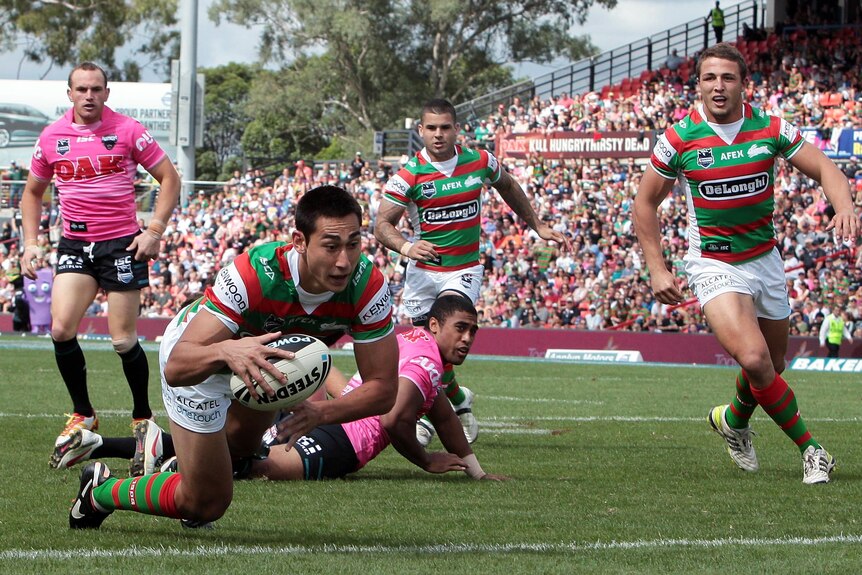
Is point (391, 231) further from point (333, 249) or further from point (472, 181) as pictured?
point (333, 249)

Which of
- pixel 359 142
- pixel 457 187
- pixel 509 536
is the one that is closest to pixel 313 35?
pixel 359 142

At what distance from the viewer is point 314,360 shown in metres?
4.53

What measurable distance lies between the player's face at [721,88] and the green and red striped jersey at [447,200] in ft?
8.58

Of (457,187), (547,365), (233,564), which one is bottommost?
(547,365)

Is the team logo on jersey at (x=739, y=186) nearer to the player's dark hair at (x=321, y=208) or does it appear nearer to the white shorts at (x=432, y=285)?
the white shorts at (x=432, y=285)

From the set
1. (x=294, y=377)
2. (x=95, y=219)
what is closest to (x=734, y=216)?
(x=294, y=377)

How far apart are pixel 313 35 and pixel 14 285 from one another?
2961 cm

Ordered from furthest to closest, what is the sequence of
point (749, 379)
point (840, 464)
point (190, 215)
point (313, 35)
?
1. point (313, 35)
2. point (190, 215)
3. point (840, 464)
4. point (749, 379)

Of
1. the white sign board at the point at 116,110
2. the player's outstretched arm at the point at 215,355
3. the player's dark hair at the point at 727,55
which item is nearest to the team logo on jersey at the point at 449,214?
the player's dark hair at the point at 727,55

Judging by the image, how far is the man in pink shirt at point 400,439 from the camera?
280 inches

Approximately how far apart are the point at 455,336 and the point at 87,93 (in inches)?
118

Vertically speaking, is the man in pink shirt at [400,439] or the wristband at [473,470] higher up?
the man in pink shirt at [400,439]

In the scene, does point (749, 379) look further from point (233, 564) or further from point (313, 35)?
point (313, 35)

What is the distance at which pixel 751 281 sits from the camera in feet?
25.3
